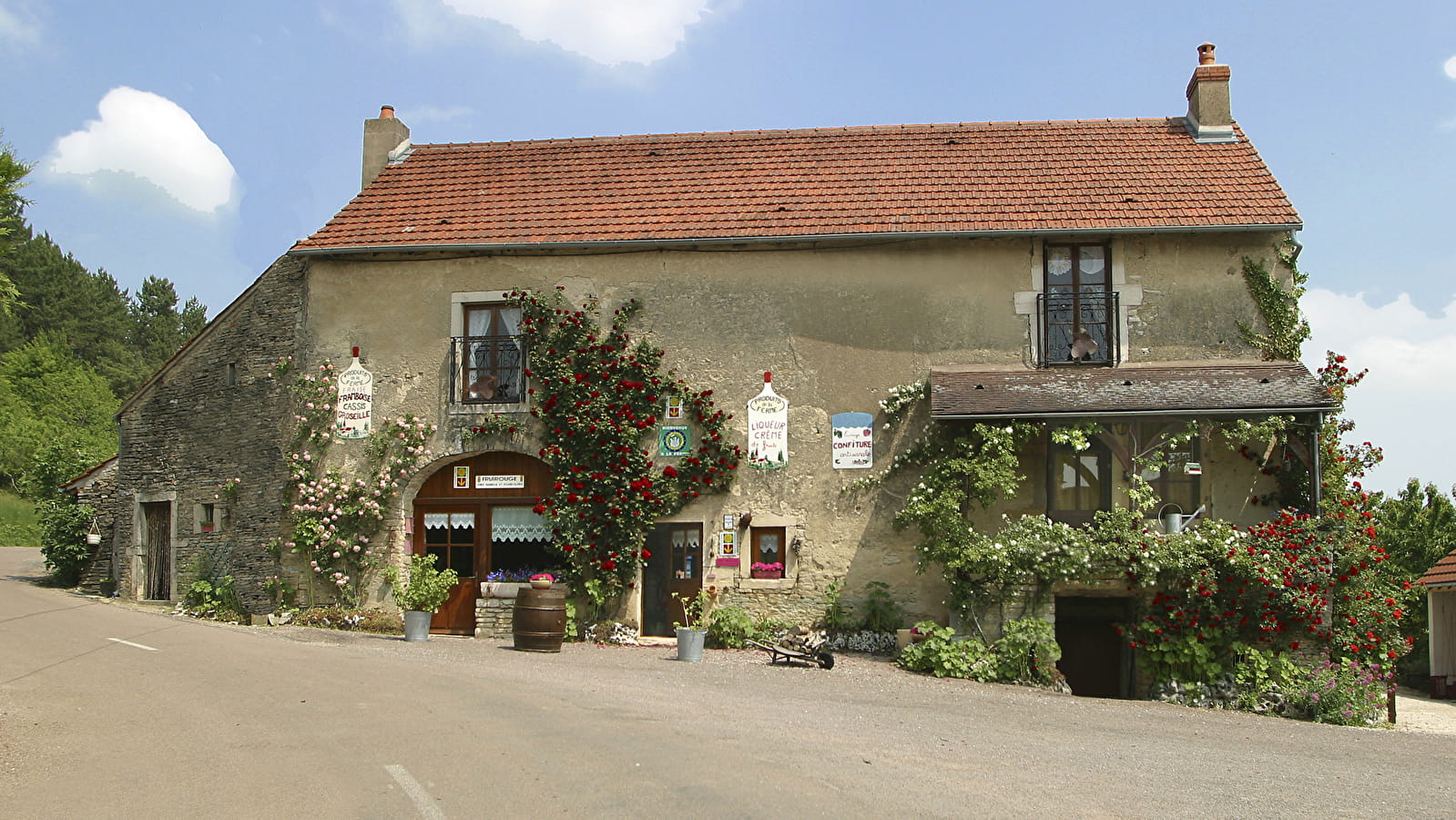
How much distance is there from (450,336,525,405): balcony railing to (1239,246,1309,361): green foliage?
366 inches

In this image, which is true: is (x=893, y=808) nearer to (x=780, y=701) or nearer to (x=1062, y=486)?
(x=780, y=701)

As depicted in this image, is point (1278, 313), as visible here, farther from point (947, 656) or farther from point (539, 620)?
point (539, 620)

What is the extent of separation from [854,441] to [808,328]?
1583 mm

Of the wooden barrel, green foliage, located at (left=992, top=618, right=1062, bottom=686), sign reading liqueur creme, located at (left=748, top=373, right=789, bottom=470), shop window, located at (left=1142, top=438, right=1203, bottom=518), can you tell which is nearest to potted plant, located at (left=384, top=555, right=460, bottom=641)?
the wooden barrel

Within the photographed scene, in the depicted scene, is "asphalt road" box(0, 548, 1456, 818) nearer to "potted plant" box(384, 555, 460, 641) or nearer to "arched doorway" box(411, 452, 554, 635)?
"potted plant" box(384, 555, 460, 641)

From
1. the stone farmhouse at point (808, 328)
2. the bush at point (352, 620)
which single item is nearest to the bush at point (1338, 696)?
the stone farmhouse at point (808, 328)

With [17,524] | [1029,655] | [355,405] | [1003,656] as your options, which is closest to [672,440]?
[355,405]

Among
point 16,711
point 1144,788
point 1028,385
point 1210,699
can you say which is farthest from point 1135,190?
point 16,711

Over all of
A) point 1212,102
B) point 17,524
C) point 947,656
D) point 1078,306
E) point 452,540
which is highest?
point 1212,102

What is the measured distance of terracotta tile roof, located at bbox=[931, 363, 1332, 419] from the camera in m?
12.7

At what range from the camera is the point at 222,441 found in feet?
53.1

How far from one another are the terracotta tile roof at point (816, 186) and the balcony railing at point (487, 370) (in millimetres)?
1341

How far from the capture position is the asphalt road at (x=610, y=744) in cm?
604

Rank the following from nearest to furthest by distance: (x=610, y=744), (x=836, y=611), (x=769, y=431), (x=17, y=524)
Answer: (x=610, y=744) < (x=836, y=611) < (x=769, y=431) < (x=17, y=524)
